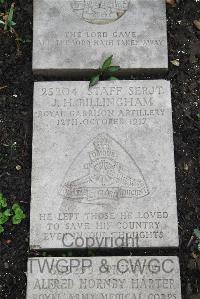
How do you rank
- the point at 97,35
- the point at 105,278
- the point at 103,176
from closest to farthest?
the point at 105,278
the point at 103,176
the point at 97,35

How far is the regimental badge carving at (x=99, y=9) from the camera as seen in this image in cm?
381

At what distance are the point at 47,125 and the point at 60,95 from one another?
24cm

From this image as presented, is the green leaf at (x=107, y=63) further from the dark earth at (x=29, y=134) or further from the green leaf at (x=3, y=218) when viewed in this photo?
the green leaf at (x=3, y=218)

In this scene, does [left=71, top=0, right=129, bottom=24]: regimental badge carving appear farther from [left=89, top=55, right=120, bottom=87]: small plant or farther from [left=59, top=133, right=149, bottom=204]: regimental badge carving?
[left=59, top=133, right=149, bottom=204]: regimental badge carving

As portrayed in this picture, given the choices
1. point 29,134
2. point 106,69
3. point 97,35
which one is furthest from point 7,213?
point 97,35

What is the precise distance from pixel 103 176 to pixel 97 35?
3.60ft

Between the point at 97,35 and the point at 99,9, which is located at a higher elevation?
the point at 99,9

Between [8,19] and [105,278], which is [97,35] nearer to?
[8,19]

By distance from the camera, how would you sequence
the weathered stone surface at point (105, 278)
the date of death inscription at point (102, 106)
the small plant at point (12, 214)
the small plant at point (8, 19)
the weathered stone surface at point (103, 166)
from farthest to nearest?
1. the small plant at point (8, 19)
2. the date of death inscription at point (102, 106)
3. the small plant at point (12, 214)
4. the weathered stone surface at point (103, 166)
5. the weathered stone surface at point (105, 278)

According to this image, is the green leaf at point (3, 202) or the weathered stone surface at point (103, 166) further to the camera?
the green leaf at point (3, 202)

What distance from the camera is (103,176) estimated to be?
3.37 meters

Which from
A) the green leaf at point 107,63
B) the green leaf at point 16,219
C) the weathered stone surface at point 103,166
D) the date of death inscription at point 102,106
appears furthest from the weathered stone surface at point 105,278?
the green leaf at point 107,63

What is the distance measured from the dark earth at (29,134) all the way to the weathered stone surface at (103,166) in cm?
15

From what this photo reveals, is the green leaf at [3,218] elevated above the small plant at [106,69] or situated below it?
below
